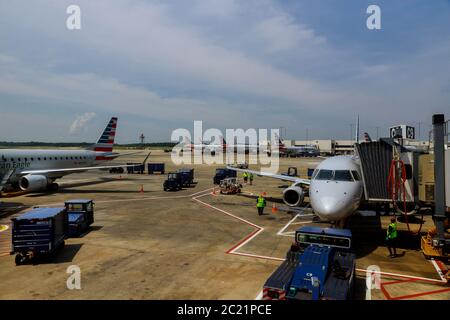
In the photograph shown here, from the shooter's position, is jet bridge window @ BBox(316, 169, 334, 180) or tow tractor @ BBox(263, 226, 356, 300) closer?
tow tractor @ BBox(263, 226, 356, 300)

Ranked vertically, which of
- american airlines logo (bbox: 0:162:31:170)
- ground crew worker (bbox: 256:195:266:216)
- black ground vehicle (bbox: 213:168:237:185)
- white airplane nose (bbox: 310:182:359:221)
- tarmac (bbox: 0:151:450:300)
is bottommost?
tarmac (bbox: 0:151:450:300)

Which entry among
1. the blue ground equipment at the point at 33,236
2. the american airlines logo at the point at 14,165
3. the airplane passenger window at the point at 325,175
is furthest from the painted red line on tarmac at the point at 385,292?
the american airlines logo at the point at 14,165

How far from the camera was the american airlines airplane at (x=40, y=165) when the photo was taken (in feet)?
119

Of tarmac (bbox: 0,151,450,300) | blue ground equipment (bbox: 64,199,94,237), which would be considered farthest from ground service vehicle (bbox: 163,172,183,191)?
blue ground equipment (bbox: 64,199,94,237)

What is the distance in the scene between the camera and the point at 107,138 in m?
54.2

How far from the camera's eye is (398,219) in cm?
2602

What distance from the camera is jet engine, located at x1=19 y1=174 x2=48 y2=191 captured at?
119 ft

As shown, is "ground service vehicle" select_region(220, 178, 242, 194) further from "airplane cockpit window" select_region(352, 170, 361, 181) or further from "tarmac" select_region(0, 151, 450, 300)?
"airplane cockpit window" select_region(352, 170, 361, 181)

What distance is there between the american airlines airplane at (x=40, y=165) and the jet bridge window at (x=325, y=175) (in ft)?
95.7

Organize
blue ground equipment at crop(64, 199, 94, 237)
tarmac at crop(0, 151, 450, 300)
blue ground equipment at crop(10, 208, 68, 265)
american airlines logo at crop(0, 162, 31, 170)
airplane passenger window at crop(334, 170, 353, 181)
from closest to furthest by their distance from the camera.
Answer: tarmac at crop(0, 151, 450, 300) → blue ground equipment at crop(10, 208, 68, 265) → airplane passenger window at crop(334, 170, 353, 181) → blue ground equipment at crop(64, 199, 94, 237) → american airlines logo at crop(0, 162, 31, 170)

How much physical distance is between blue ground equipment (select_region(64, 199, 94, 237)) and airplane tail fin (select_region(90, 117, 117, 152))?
1262 inches

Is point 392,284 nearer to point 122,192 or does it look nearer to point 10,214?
point 10,214

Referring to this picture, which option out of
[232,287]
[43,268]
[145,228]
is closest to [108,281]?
[43,268]
